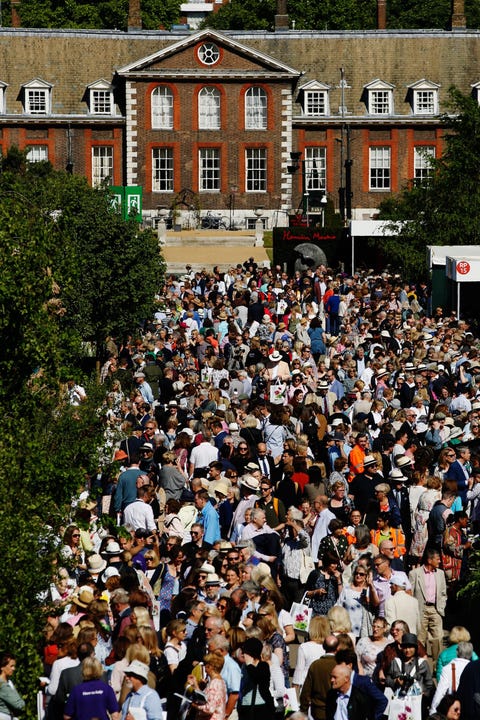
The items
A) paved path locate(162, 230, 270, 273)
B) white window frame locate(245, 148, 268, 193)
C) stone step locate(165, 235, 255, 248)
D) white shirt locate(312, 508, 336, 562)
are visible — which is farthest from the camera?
white window frame locate(245, 148, 268, 193)

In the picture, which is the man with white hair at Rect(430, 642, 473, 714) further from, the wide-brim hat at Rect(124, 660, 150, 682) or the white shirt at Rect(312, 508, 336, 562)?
the white shirt at Rect(312, 508, 336, 562)

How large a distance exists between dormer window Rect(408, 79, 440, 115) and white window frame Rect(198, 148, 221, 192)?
8.70 meters

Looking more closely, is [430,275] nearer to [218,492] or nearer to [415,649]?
[218,492]

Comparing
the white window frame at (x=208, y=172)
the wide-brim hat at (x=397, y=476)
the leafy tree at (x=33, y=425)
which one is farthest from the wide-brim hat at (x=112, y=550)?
the white window frame at (x=208, y=172)

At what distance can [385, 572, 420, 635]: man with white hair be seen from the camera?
595 inches

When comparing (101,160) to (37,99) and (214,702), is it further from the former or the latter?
(214,702)

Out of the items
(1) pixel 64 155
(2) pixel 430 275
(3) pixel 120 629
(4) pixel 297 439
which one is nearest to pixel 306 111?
(1) pixel 64 155

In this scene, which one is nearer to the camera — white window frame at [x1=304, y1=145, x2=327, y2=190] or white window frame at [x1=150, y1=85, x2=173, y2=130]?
white window frame at [x1=150, y1=85, x2=173, y2=130]

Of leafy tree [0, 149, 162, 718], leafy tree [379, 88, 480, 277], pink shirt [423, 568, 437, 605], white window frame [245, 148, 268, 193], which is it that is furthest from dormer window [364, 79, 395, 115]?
pink shirt [423, 568, 437, 605]

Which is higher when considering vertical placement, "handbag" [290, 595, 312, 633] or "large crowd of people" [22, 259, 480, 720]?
"large crowd of people" [22, 259, 480, 720]

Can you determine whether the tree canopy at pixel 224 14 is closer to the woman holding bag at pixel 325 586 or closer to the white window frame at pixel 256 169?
the white window frame at pixel 256 169

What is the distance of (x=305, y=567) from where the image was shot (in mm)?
17281

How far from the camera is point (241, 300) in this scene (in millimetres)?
36125

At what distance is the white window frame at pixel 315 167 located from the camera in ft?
245
